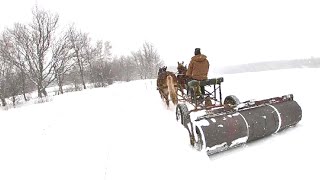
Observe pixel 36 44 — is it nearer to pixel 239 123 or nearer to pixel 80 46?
pixel 80 46

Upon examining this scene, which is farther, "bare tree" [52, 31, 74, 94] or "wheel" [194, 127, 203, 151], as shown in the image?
"bare tree" [52, 31, 74, 94]

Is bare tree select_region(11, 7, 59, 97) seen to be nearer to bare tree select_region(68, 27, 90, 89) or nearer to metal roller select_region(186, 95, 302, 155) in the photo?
bare tree select_region(68, 27, 90, 89)

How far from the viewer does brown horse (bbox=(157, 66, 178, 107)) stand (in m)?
10.8

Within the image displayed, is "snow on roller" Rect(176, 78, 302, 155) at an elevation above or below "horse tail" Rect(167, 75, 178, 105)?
below

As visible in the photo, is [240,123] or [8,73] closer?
[240,123]

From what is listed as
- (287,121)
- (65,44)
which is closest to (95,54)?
(65,44)

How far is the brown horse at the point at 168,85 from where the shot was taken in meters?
10.8

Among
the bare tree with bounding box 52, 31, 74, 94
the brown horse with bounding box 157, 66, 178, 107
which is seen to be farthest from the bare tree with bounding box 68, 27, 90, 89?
the brown horse with bounding box 157, 66, 178, 107

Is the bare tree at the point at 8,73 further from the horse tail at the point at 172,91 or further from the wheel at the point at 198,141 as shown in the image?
the wheel at the point at 198,141

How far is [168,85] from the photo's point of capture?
10906mm

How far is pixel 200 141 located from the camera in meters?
5.67

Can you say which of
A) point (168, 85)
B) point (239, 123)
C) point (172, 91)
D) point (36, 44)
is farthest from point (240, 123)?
point (36, 44)

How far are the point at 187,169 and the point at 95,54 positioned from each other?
5286 centimetres

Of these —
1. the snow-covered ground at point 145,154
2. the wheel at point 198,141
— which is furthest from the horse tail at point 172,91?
the wheel at point 198,141
